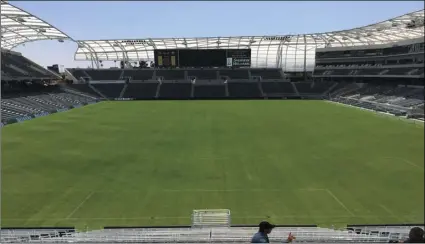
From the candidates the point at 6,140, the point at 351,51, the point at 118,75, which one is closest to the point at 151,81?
the point at 118,75

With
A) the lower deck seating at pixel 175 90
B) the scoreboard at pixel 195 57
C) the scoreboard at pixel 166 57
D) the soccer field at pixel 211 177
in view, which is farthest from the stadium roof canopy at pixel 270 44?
the soccer field at pixel 211 177

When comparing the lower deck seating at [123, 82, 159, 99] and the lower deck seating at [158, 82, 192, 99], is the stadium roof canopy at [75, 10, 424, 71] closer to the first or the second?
the lower deck seating at [158, 82, 192, 99]

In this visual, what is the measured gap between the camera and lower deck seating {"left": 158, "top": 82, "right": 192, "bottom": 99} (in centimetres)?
5555

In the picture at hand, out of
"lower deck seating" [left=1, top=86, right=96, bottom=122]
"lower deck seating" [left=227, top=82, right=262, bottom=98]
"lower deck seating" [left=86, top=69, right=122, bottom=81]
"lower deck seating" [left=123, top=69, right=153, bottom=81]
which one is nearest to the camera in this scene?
"lower deck seating" [left=1, top=86, right=96, bottom=122]

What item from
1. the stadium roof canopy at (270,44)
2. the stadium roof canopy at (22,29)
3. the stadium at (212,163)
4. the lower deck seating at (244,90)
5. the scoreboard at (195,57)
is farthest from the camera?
the scoreboard at (195,57)

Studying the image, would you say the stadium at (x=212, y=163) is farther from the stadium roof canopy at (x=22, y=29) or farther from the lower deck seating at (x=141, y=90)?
the lower deck seating at (x=141, y=90)

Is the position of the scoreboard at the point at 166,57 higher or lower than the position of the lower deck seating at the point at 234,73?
higher

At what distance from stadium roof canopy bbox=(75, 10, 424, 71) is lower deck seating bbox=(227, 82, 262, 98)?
22.5 feet

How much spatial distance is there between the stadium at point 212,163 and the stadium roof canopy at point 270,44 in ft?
3.16

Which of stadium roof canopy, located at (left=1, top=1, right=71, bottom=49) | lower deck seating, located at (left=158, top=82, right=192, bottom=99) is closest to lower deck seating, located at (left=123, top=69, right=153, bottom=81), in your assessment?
lower deck seating, located at (left=158, top=82, right=192, bottom=99)

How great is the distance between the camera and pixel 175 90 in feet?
188

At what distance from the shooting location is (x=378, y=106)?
117 feet

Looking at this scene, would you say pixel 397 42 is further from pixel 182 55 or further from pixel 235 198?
pixel 235 198

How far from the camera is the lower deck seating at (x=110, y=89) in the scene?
56.6 m
